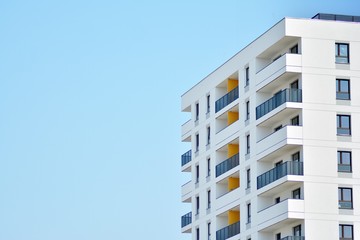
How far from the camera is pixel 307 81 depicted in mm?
90625

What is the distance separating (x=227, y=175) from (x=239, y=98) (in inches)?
236

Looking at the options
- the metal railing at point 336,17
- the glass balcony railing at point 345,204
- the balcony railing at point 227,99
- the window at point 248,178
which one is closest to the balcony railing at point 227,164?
the window at point 248,178

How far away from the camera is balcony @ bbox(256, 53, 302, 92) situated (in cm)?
9056

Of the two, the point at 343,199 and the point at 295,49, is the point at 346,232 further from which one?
the point at 295,49

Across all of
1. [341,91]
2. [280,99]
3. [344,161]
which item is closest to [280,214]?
[344,161]

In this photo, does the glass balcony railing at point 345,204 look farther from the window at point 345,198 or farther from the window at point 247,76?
the window at point 247,76

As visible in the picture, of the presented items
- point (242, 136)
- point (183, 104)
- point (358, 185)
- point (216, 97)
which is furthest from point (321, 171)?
point (183, 104)

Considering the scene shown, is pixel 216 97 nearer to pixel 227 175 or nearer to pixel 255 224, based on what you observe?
pixel 227 175

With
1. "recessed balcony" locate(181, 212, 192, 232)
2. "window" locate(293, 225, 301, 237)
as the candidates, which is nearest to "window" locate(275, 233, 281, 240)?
"window" locate(293, 225, 301, 237)

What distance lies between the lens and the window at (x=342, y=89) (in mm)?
91000

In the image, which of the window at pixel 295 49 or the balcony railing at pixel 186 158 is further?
the balcony railing at pixel 186 158

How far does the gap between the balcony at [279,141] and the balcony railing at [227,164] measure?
481 centimetres

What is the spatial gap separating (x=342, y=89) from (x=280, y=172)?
7.11m

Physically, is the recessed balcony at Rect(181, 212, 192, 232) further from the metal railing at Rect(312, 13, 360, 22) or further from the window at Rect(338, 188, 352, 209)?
the metal railing at Rect(312, 13, 360, 22)
